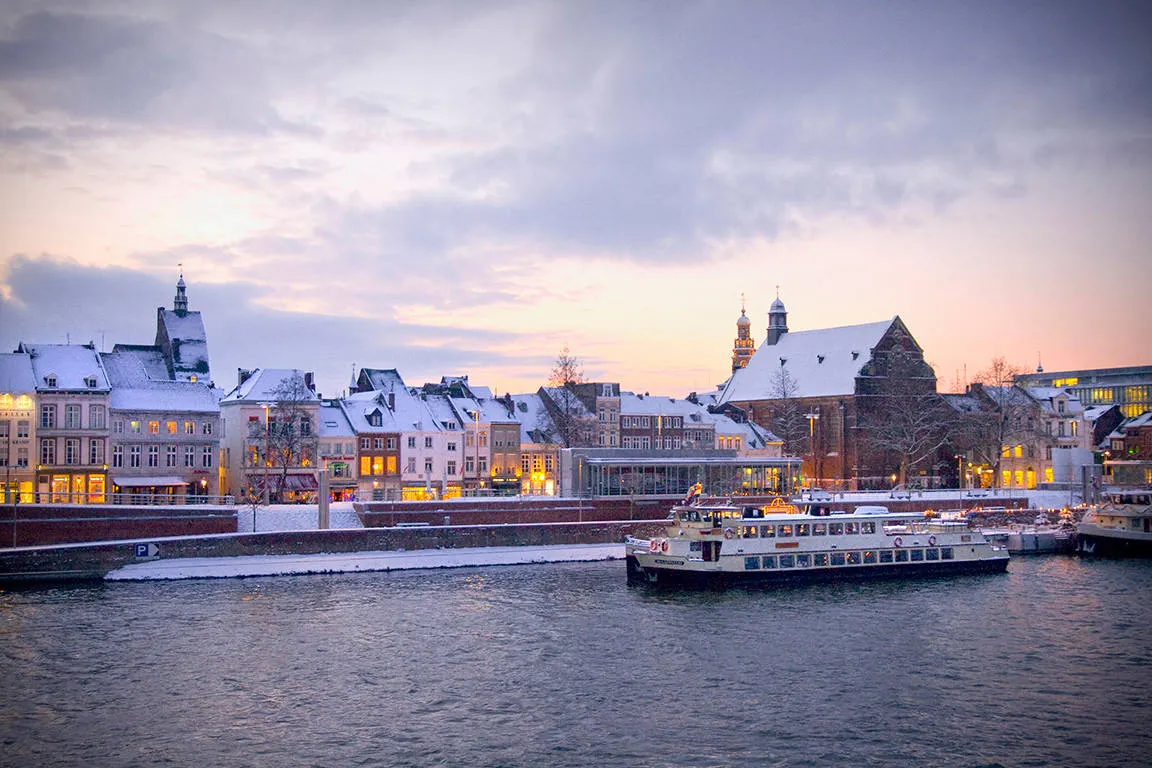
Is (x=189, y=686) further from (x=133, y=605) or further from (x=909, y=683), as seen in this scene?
(x=909, y=683)

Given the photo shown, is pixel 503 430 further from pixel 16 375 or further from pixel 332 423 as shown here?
pixel 16 375

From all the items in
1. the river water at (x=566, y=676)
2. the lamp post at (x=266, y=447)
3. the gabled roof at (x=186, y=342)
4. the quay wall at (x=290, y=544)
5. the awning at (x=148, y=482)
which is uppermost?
the gabled roof at (x=186, y=342)

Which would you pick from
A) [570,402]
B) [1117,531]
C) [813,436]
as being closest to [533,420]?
[570,402]

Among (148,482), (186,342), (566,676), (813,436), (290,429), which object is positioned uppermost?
(186,342)

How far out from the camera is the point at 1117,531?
243ft

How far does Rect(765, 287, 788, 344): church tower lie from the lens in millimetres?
141875

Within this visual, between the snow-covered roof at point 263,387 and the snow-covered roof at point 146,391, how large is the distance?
11.0ft

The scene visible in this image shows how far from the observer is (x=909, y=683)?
37.5 meters

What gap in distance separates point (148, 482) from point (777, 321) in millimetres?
87465

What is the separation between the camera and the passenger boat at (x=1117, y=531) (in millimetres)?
73938

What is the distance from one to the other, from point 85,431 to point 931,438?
3250 inches

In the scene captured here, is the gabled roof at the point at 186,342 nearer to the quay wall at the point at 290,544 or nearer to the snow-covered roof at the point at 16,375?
the snow-covered roof at the point at 16,375

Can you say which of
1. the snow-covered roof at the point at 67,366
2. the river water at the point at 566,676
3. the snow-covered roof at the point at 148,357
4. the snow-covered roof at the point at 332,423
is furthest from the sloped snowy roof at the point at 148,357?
the river water at the point at 566,676

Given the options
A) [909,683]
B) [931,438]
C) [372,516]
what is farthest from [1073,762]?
[931,438]
